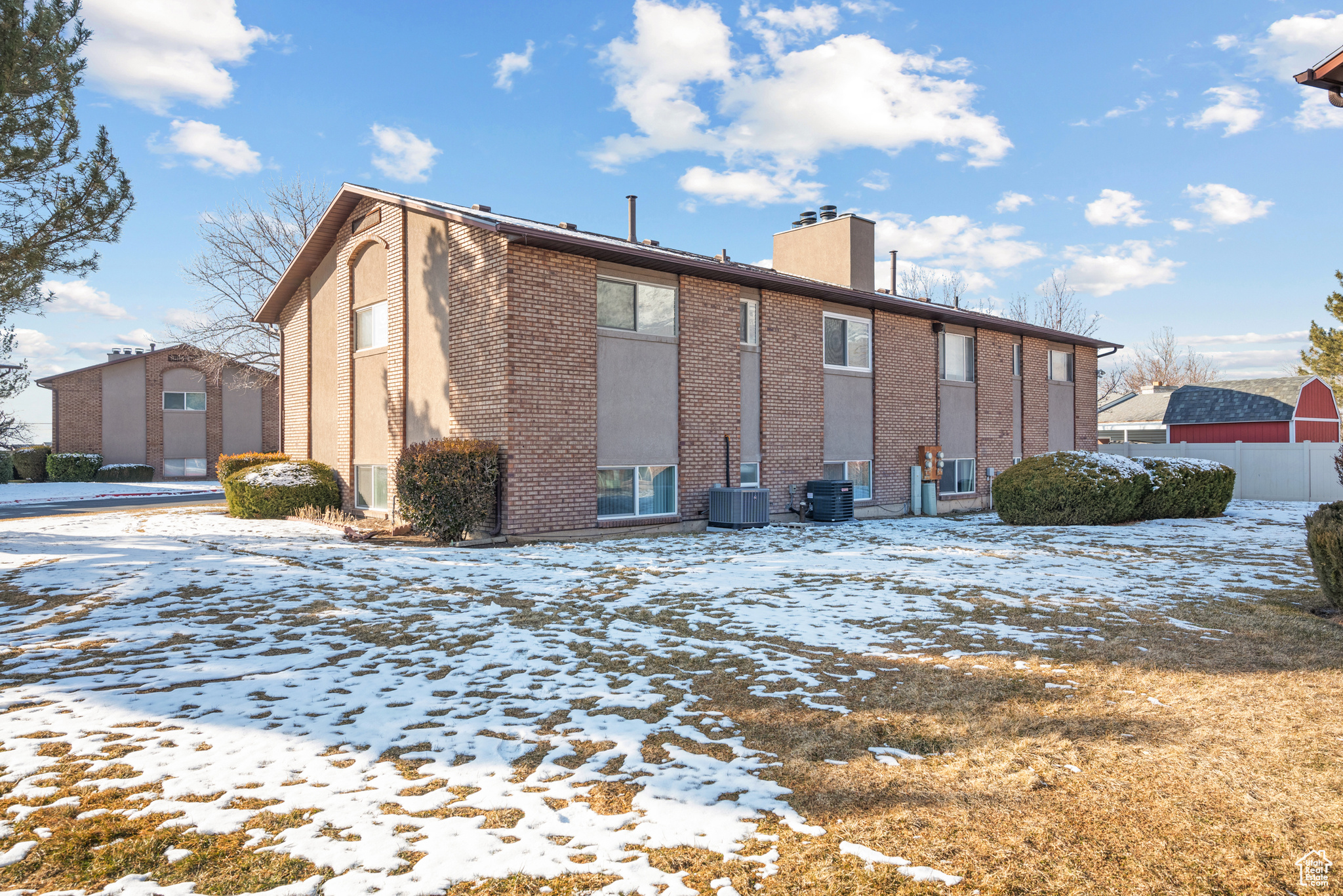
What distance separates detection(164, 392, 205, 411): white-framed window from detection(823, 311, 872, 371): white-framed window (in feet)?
101

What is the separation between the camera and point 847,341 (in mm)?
18656

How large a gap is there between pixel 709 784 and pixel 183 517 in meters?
16.9

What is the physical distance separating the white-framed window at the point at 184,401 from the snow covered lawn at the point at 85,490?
13.2 feet

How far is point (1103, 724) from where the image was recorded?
15.3ft

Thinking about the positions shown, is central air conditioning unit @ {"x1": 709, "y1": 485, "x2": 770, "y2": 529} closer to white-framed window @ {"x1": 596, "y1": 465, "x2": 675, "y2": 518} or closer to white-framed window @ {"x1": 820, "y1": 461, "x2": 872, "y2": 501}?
white-framed window @ {"x1": 596, "y1": 465, "x2": 675, "y2": 518}

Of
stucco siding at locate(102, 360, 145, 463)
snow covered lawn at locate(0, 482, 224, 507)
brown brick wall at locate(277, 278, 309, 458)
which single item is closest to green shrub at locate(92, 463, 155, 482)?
snow covered lawn at locate(0, 482, 224, 507)

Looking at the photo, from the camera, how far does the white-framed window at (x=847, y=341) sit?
719 inches

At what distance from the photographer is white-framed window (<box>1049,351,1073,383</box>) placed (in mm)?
24703

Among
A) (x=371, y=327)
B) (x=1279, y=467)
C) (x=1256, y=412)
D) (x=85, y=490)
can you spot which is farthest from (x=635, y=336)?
(x=1256, y=412)

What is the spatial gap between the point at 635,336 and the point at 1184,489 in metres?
13.2

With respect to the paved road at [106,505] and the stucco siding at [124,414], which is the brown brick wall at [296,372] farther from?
the stucco siding at [124,414]

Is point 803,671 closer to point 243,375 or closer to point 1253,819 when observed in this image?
point 1253,819

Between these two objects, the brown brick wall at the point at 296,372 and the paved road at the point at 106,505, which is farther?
the paved road at the point at 106,505

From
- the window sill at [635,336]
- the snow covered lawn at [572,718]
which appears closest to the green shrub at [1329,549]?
the snow covered lawn at [572,718]
